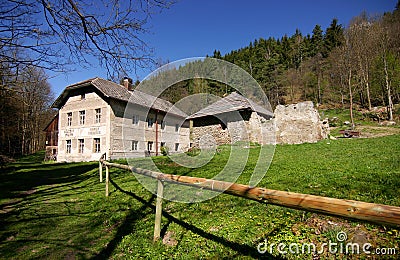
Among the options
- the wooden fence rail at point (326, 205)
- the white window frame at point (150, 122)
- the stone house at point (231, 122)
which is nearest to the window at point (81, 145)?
the white window frame at point (150, 122)

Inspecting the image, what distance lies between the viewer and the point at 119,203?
6336 mm

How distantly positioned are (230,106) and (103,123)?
12056 millimetres

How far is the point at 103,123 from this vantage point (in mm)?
20766

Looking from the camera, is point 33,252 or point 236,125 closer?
point 33,252

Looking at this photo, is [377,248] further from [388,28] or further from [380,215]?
[388,28]

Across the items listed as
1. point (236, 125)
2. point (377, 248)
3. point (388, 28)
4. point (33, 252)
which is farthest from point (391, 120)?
point (33, 252)

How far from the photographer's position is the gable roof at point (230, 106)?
1710 centimetres

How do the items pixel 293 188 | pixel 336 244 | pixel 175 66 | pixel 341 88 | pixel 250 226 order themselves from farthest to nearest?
pixel 341 88
pixel 175 66
pixel 293 188
pixel 250 226
pixel 336 244

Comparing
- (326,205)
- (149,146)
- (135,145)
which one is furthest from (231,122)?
(326,205)

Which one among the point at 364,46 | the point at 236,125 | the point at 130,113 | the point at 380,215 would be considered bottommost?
the point at 380,215

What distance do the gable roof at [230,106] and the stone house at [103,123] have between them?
5190 mm

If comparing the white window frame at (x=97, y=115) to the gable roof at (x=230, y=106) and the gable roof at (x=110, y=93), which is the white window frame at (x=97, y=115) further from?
the gable roof at (x=230, y=106)

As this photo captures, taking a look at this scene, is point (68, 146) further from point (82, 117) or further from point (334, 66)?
point (334, 66)

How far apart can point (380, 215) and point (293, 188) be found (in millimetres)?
3838
